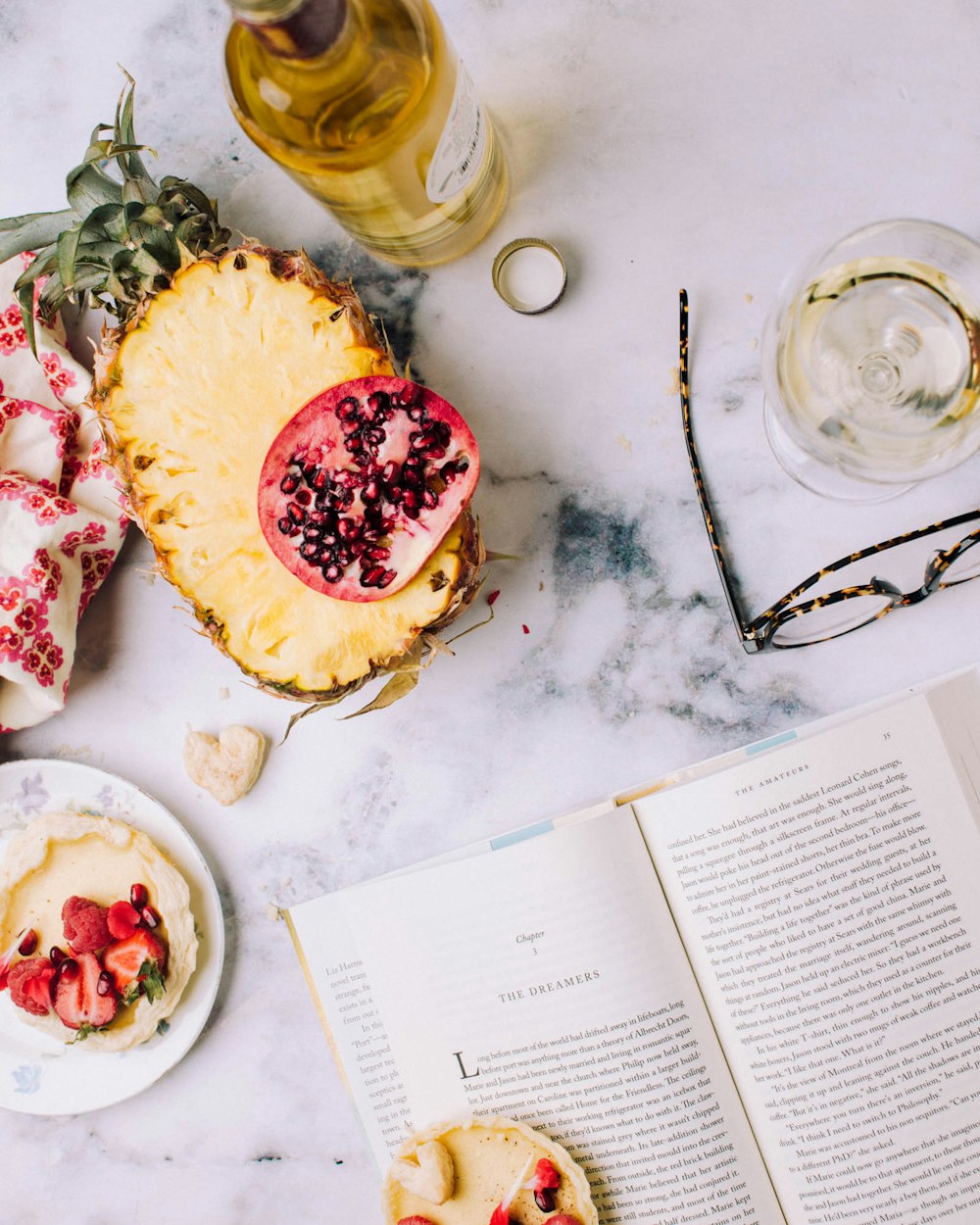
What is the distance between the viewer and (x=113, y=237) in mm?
881

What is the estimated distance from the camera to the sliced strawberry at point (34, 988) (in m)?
1.01

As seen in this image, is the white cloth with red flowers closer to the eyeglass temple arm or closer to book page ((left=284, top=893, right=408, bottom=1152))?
book page ((left=284, top=893, right=408, bottom=1152))

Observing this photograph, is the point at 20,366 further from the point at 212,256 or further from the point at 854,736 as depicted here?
the point at 854,736

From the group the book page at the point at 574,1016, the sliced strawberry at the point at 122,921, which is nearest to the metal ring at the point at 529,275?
the book page at the point at 574,1016

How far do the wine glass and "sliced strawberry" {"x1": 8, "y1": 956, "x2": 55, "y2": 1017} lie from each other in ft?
3.06

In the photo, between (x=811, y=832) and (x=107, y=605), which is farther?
(x=107, y=605)

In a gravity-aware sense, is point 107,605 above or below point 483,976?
above

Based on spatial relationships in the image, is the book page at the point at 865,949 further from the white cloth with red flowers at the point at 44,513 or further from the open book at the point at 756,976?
the white cloth with red flowers at the point at 44,513

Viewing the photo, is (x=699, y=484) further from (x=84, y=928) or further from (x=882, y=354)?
(x=84, y=928)

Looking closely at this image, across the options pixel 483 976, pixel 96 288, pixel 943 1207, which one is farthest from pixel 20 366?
pixel 943 1207

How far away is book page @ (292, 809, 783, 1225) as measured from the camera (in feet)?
3.09

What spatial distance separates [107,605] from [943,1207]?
1054mm

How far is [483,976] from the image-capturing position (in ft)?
3.21

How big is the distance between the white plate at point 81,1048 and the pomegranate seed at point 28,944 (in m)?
0.07
